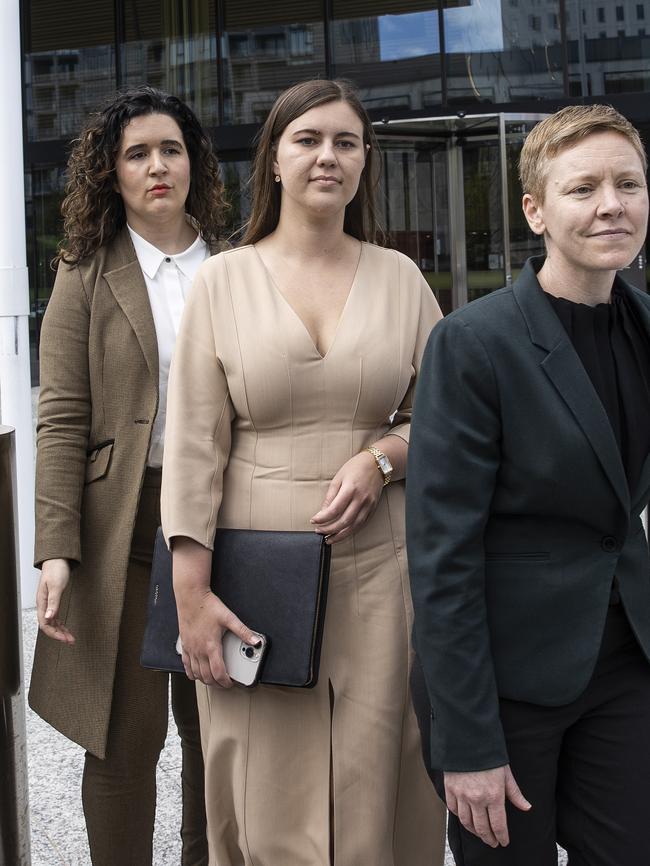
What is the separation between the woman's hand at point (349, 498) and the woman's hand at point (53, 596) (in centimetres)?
75

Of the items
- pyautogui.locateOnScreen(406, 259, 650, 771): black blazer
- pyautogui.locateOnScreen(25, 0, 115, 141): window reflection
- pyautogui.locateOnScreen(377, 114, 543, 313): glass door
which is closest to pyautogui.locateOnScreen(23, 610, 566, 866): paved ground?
pyautogui.locateOnScreen(406, 259, 650, 771): black blazer

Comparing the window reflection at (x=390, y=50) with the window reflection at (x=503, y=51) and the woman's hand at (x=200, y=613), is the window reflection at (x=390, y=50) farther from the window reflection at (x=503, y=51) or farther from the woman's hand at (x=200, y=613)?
the woman's hand at (x=200, y=613)

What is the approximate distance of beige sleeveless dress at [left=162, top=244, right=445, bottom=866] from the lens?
2445 millimetres

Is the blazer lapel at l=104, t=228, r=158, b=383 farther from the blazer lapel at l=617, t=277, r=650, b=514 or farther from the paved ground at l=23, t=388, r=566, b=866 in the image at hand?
the paved ground at l=23, t=388, r=566, b=866

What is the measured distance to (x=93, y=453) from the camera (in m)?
2.93

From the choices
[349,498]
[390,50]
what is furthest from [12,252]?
[390,50]

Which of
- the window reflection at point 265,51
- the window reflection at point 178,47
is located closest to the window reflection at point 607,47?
the window reflection at point 265,51

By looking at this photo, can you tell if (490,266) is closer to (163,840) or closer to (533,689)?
(163,840)

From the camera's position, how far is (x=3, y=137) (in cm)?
659

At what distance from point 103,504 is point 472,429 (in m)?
1.25

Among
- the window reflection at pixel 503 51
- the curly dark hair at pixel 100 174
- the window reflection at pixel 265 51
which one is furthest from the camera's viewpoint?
the window reflection at pixel 265 51

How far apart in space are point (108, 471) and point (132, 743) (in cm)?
70

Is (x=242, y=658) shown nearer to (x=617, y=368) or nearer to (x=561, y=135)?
(x=617, y=368)

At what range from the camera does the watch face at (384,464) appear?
2457mm
